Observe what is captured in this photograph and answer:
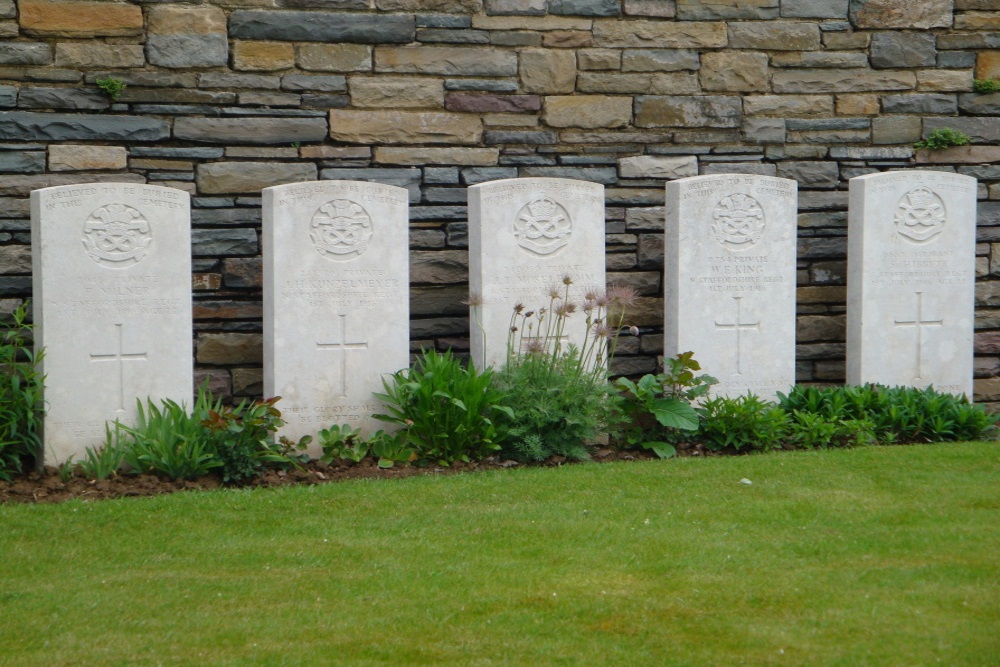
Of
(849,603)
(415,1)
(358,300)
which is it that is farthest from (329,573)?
(415,1)

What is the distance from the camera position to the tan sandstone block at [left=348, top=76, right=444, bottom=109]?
7.53 m

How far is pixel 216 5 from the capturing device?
723 cm

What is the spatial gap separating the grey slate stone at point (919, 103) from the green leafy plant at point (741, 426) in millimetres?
2716

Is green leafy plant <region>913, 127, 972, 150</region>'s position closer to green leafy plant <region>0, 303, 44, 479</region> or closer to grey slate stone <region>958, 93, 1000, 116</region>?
grey slate stone <region>958, 93, 1000, 116</region>

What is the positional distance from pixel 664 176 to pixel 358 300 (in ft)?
8.12

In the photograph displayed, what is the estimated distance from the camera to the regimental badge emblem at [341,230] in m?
6.71

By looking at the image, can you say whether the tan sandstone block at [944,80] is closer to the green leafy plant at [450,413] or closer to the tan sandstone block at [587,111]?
the tan sandstone block at [587,111]

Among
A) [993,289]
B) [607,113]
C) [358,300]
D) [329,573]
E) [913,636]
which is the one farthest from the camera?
[993,289]

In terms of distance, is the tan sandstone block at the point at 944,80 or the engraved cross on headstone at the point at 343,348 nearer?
the engraved cross on headstone at the point at 343,348

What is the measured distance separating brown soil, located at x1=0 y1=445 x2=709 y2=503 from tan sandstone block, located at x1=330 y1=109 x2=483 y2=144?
2215 mm

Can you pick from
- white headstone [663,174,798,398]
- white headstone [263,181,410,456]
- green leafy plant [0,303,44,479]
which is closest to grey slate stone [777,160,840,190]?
white headstone [663,174,798,398]

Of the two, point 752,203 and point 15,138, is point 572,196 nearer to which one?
point 752,203

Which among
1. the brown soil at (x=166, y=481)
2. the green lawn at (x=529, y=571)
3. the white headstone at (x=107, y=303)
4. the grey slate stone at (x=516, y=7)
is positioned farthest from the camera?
the grey slate stone at (x=516, y=7)

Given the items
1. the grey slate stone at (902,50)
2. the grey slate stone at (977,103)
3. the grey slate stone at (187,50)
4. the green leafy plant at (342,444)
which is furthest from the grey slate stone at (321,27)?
the grey slate stone at (977,103)
